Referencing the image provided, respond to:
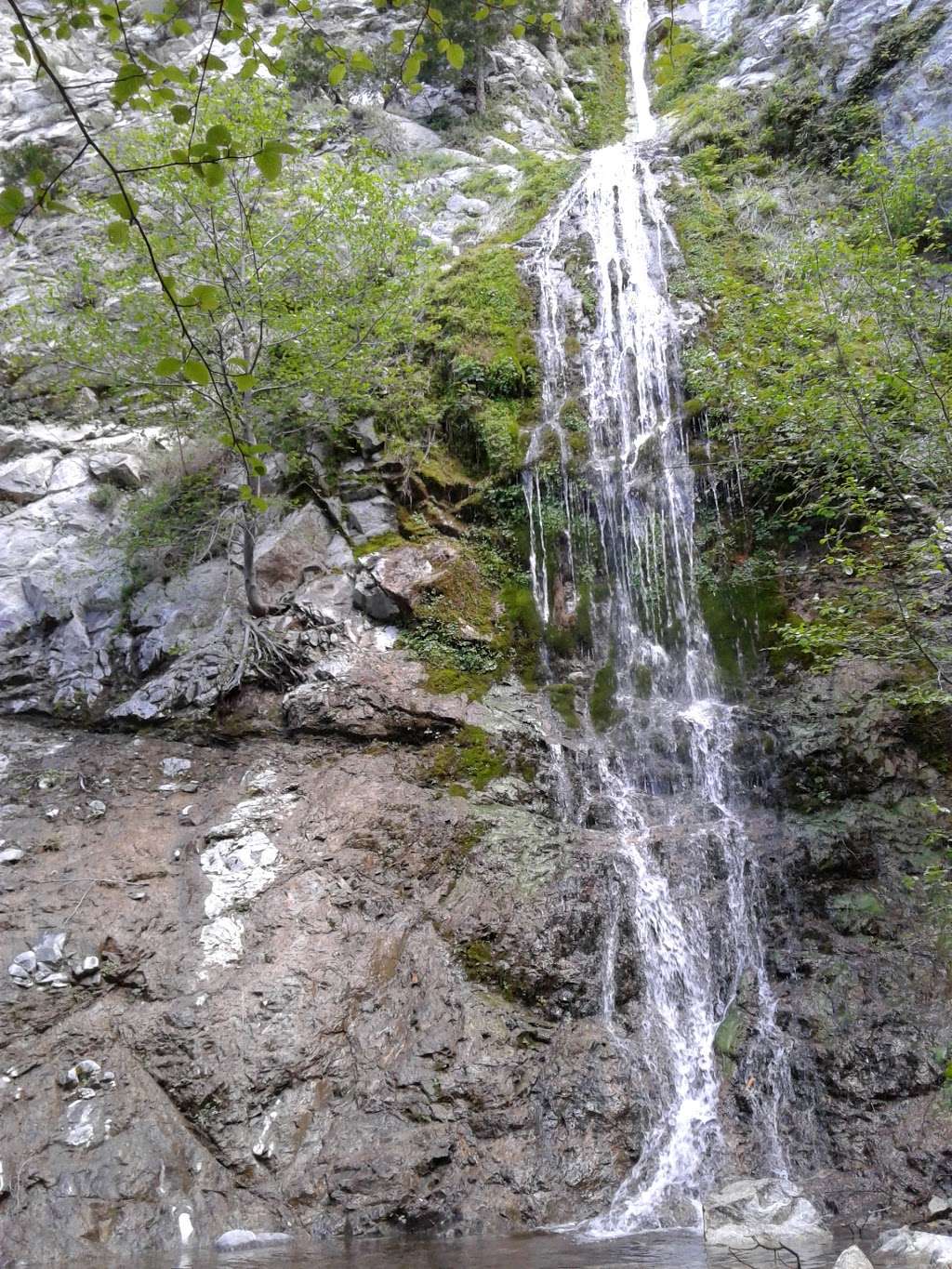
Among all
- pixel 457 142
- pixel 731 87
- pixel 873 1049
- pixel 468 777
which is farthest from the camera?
pixel 457 142

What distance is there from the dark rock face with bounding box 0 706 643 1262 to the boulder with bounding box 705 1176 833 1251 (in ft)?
3.52

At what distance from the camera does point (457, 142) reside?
2270 cm

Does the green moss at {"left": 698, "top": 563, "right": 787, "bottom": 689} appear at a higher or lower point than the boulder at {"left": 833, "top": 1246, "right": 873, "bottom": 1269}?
higher

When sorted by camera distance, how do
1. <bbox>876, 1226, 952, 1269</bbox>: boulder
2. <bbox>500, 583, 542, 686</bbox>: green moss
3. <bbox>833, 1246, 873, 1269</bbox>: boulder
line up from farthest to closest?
<bbox>500, 583, 542, 686</bbox>: green moss
<bbox>876, 1226, 952, 1269</bbox>: boulder
<bbox>833, 1246, 873, 1269</bbox>: boulder

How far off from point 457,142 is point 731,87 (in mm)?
7133

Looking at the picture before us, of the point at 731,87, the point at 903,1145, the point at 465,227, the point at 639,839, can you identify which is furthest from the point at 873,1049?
the point at 731,87

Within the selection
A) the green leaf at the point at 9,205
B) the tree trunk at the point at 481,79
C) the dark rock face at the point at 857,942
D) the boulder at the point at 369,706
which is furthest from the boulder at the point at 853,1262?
the tree trunk at the point at 481,79

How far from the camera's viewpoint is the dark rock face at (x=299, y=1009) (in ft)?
21.4

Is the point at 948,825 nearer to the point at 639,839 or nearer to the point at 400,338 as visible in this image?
the point at 639,839

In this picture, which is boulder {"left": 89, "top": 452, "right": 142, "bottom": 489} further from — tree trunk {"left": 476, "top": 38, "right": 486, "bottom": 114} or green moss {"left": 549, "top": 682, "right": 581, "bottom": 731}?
tree trunk {"left": 476, "top": 38, "right": 486, "bottom": 114}

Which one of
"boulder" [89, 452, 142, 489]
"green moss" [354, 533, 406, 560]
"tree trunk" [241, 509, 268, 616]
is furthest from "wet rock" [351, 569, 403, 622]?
"boulder" [89, 452, 142, 489]

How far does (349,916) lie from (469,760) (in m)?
2.38

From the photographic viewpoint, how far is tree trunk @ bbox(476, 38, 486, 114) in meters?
23.5

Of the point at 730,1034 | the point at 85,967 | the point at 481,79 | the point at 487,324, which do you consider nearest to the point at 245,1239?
the point at 85,967
